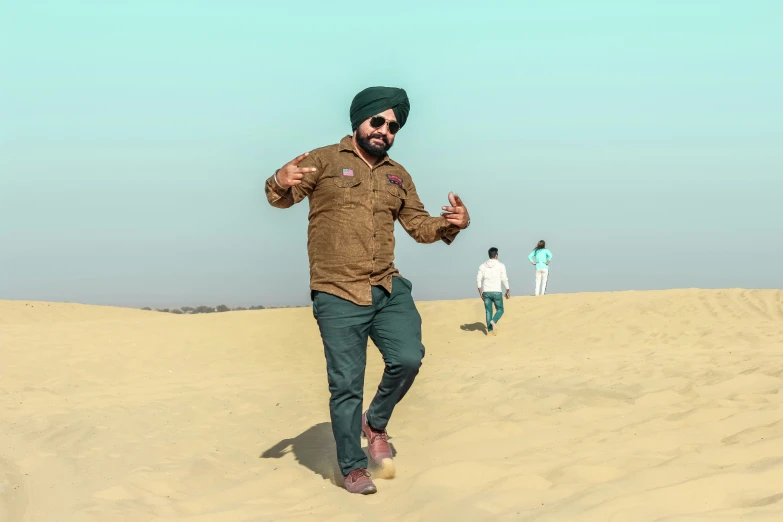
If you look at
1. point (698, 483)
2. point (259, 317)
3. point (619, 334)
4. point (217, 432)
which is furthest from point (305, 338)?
point (698, 483)

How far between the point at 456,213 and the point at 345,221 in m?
0.71

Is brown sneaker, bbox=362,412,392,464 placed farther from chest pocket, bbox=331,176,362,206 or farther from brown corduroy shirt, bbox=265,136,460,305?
chest pocket, bbox=331,176,362,206

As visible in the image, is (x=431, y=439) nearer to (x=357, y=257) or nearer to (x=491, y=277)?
(x=357, y=257)

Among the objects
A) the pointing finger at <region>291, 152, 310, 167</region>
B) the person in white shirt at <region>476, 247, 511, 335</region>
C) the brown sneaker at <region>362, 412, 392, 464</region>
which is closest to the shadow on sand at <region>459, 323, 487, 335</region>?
the person in white shirt at <region>476, 247, 511, 335</region>

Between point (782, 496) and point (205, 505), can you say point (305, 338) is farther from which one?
point (782, 496)

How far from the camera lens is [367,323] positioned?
4.48 m

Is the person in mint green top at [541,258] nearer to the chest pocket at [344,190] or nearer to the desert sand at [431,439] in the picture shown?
the desert sand at [431,439]

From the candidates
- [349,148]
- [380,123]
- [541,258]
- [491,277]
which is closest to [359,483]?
[349,148]

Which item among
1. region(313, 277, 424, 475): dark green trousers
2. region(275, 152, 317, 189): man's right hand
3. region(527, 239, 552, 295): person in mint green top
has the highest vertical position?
region(275, 152, 317, 189): man's right hand

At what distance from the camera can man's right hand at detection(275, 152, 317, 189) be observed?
422cm

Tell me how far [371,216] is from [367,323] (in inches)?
26.9

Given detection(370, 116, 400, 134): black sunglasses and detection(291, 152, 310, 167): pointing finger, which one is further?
detection(370, 116, 400, 134): black sunglasses

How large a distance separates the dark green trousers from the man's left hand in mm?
617

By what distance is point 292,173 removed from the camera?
421 cm
